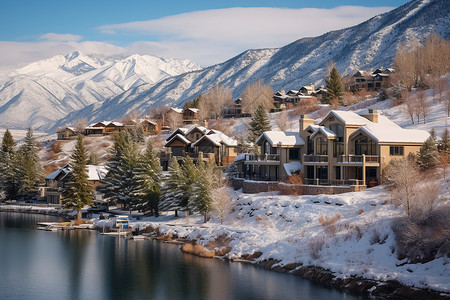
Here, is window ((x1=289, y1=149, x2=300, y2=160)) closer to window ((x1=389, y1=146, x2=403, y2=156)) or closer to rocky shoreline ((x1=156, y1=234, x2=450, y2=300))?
window ((x1=389, y1=146, x2=403, y2=156))

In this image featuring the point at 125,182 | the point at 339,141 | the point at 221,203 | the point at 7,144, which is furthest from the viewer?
the point at 7,144

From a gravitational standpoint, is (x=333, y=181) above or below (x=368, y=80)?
below

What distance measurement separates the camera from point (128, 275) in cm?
4597

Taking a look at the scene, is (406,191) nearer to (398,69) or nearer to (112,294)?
(112,294)

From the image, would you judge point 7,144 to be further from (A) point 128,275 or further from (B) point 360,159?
(B) point 360,159

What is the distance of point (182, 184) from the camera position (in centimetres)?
6619

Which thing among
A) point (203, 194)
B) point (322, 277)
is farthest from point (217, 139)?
point (322, 277)

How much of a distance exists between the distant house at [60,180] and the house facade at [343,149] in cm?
3287

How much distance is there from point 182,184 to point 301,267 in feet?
79.7

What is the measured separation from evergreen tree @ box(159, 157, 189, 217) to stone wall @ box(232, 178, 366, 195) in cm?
739

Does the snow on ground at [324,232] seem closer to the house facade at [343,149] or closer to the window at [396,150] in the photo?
the house facade at [343,149]

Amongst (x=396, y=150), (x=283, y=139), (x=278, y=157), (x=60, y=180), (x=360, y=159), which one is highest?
(x=283, y=139)

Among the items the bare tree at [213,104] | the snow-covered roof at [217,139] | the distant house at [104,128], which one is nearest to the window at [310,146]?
the snow-covered roof at [217,139]

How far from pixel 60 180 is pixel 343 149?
50.3 metres
